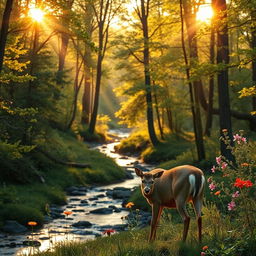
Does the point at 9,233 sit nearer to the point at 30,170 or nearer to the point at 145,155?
the point at 30,170

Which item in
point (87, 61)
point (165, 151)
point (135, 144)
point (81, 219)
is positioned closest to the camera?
point (81, 219)

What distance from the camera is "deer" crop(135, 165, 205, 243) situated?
25.2 feet

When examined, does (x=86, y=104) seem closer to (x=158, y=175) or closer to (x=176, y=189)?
(x=158, y=175)

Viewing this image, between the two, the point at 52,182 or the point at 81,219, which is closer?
the point at 81,219

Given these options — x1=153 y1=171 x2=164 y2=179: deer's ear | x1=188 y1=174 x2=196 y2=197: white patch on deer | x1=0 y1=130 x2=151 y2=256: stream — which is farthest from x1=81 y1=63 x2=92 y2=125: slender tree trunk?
x1=188 y1=174 x2=196 y2=197: white patch on deer

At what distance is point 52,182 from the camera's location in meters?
20.5

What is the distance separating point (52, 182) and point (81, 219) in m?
5.37

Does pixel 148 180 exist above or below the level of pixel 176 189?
above

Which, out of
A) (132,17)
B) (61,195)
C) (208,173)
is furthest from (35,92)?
(132,17)

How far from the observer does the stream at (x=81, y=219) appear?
12117 mm

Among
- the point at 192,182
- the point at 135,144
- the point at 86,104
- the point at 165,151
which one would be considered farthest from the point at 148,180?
the point at 86,104

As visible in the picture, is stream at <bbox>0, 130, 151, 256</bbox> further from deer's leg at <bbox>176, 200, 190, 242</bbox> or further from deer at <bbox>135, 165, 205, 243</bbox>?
deer's leg at <bbox>176, 200, 190, 242</bbox>

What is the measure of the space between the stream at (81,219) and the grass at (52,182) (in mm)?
597

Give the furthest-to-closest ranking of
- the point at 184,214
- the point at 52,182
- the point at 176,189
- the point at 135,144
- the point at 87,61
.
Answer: the point at 87,61 < the point at 135,144 < the point at 52,182 < the point at 176,189 < the point at 184,214
